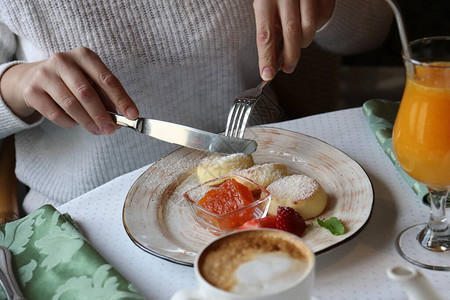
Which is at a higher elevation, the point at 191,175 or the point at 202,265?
the point at 202,265

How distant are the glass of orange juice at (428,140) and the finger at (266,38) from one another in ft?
0.88

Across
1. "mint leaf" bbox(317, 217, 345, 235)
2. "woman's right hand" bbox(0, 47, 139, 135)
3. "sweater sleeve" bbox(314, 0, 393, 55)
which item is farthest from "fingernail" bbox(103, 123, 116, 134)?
"sweater sleeve" bbox(314, 0, 393, 55)

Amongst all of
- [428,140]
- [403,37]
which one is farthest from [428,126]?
[403,37]

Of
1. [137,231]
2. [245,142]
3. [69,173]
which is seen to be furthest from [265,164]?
[69,173]

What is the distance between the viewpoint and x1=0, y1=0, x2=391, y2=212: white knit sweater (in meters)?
→ 1.12

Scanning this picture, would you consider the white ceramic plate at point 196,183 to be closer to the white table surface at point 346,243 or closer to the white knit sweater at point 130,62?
the white table surface at point 346,243

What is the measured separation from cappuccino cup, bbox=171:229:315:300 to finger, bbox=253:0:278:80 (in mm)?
430

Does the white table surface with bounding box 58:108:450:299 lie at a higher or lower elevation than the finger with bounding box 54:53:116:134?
lower

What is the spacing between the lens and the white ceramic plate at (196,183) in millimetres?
749

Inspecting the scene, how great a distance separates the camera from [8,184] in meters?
1.17

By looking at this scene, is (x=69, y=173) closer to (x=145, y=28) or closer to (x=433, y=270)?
(x=145, y=28)

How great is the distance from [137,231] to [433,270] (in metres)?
0.40

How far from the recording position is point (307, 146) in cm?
98

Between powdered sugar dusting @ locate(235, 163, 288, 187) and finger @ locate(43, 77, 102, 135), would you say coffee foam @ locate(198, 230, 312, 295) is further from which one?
finger @ locate(43, 77, 102, 135)
